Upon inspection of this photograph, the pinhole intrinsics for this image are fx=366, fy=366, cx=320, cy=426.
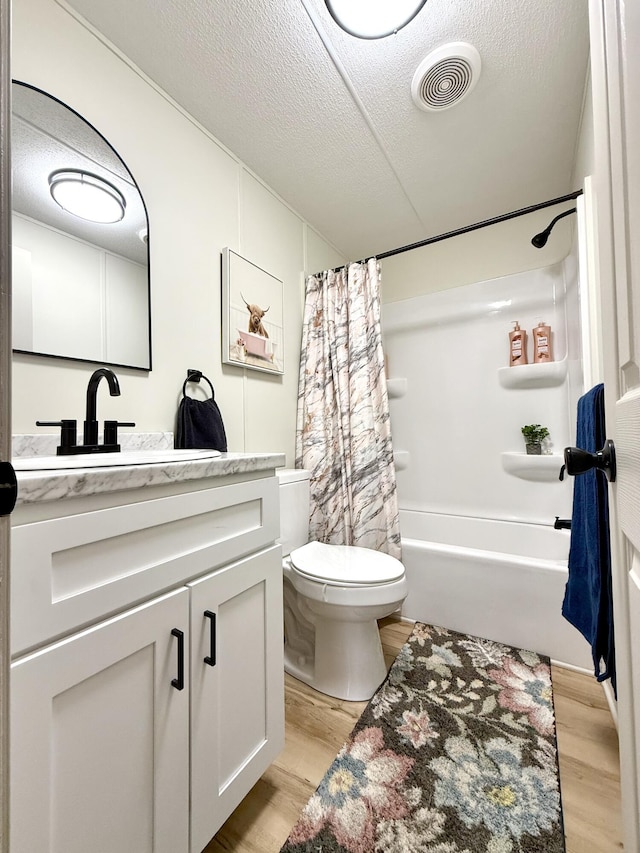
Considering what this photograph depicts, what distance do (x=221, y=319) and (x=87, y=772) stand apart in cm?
141

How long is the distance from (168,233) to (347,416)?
3.70 feet

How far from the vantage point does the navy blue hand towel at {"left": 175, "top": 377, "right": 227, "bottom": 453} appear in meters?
1.34

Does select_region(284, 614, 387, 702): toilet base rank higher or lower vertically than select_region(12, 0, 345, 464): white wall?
lower


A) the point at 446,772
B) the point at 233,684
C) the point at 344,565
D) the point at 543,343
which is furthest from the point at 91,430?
the point at 543,343

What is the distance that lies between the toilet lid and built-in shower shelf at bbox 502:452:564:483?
43.0 inches

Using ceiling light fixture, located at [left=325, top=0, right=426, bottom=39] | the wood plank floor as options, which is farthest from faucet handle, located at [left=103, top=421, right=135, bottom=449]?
ceiling light fixture, located at [left=325, top=0, right=426, bottom=39]

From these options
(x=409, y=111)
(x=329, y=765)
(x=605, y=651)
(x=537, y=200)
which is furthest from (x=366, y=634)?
(x=537, y=200)

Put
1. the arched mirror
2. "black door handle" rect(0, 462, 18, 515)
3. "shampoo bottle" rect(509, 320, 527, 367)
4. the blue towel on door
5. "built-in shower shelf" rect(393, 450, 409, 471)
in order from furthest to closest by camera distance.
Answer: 1. "built-in shower shelf" rect(393, 450, 409, 471)
2. "shampoo bottle" rect(509, 320, 527, 367)
3. the arched mirror
4. the blue towel on door
5. "black door handle" rect(0, 462, 18, 515)

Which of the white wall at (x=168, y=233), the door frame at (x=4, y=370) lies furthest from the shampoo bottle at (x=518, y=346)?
the door frame at (x=4, y=370)

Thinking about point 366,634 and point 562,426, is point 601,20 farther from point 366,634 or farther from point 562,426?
point 562,426

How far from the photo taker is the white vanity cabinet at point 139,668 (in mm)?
521

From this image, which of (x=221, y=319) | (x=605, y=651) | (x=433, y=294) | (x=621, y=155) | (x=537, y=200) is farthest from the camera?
(x=433, y=294)

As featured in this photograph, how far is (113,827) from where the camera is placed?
61cm

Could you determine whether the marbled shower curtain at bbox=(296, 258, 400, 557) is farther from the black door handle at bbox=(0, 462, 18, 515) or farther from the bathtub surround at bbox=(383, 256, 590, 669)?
the black door handle at bbox=(0, 462, 18, 515)
